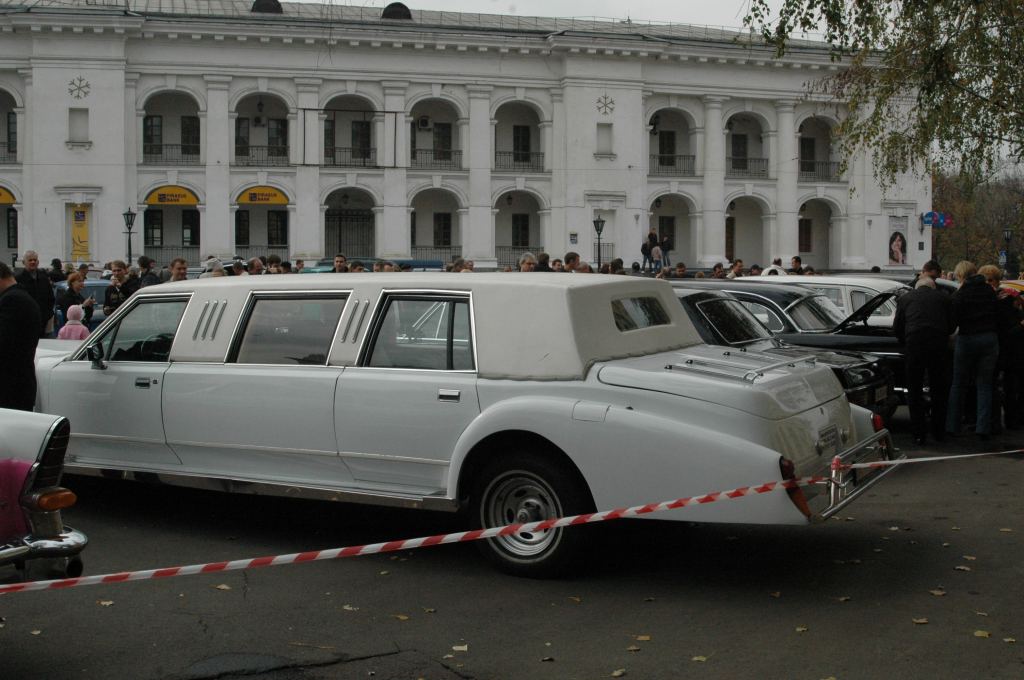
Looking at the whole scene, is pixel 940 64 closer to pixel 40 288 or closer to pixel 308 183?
pixel 40 288

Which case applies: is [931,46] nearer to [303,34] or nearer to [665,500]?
[665,500]

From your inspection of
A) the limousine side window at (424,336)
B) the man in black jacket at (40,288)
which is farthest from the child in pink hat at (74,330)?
the limousine side window at (424,336)

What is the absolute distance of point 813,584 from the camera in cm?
654

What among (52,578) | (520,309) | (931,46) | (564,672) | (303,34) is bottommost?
(564,672)

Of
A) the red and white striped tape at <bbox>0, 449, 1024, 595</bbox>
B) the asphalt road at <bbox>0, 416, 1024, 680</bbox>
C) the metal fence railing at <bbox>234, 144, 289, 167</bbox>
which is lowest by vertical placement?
the asphalt road at <bbox>0, 416, 1024, 680</bbox>

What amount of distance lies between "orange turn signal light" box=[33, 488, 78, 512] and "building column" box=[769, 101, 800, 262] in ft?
173

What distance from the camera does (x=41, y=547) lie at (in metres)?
5.02

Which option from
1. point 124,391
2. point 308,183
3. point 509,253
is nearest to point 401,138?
point 308,183

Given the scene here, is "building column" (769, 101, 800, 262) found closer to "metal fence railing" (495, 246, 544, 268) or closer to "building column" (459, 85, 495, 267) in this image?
"metal fence railing" (495, 246, 544, 268)

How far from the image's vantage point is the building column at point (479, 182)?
167 feet

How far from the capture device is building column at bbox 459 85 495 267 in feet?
167

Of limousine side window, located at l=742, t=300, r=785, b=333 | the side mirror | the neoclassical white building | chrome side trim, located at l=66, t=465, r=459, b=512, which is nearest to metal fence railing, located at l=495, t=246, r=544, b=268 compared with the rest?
the neoclassical white building

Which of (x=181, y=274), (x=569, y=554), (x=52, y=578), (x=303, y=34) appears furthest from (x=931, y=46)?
(x=303, y=34)

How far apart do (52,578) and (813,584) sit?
4162 mm
